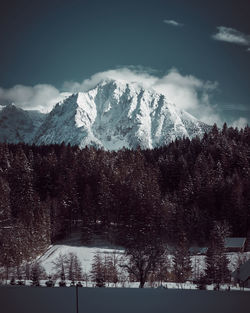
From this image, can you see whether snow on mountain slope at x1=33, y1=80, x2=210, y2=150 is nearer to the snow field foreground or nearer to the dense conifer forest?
the dense conifer forest

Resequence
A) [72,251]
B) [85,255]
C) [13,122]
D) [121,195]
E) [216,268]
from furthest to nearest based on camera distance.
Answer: [121,195] → [72,251] → [85,255] → [13,122] → [216,268]

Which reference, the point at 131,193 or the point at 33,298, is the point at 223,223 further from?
the point at 33,298

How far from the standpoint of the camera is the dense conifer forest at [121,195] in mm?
19188

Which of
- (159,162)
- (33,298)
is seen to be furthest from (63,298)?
(159,162)

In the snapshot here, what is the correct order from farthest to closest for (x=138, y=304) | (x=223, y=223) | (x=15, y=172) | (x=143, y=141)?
(x=143, y=141) → (x=15, y=172) → (x=223, y=223) → (x=138, y=304)

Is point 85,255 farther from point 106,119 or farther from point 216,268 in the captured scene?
point 106,119

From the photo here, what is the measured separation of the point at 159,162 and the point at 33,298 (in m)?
22.3

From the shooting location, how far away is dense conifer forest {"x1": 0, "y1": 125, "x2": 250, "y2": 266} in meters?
19.2

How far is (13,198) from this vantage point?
21250 mm

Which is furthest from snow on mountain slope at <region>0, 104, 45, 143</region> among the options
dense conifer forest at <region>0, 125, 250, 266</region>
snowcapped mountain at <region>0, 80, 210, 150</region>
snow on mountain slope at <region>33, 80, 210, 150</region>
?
snow on mountain slope at <region>33, 80, 210, 150</region>

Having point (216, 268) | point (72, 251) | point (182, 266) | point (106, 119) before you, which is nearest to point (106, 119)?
point (106, 119)

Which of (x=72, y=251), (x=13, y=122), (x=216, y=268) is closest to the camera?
(x=216, y=268)

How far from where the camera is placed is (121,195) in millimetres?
21578

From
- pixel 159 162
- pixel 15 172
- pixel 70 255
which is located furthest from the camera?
pixel 159 162
